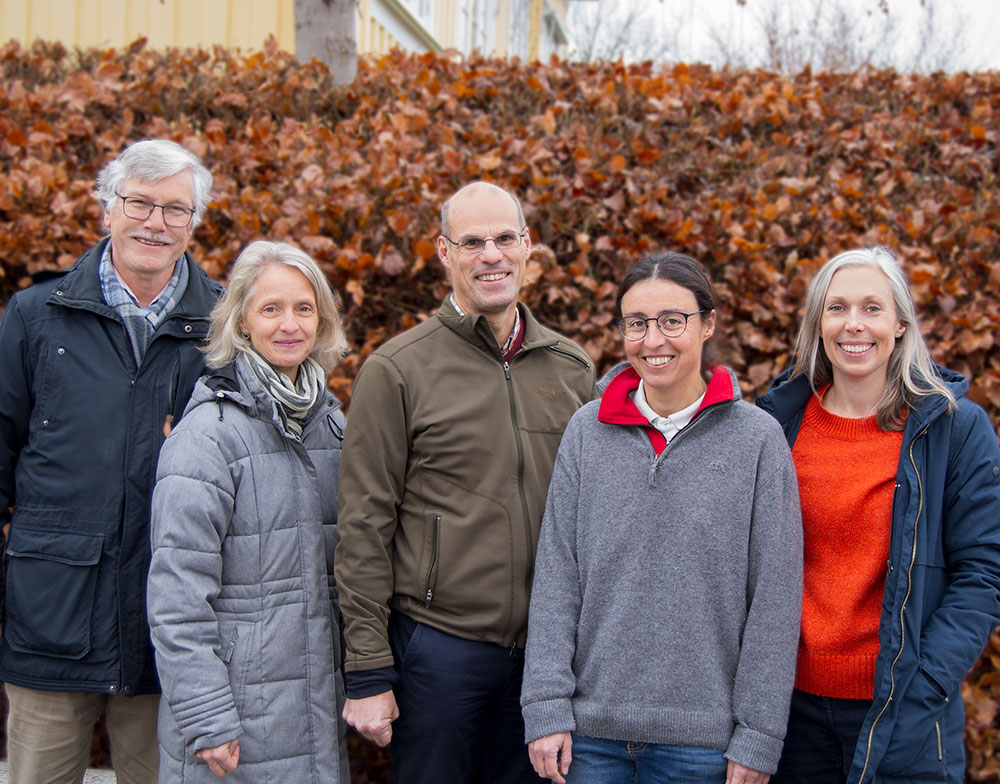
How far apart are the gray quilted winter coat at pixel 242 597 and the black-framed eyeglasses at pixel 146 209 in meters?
0.57

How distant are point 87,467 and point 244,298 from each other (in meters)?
0.71

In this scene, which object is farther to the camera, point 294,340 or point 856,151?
point 856,151

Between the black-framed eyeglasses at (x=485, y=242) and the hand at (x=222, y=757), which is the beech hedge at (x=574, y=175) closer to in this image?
the black-framed eyeglasses at (x=485, y=242)

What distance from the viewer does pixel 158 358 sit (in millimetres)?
2771

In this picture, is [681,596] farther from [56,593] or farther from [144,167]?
[144,167]

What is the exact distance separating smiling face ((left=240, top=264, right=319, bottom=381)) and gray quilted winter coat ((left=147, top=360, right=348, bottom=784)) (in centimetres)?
12

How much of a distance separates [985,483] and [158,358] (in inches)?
98.1

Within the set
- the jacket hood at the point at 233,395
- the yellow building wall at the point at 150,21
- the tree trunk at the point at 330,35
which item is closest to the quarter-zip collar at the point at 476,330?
the jacket hood at the point at 233,395

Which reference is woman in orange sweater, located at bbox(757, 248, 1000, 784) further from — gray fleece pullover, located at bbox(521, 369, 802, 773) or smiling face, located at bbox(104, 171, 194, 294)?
smiling face, located at bbox(104, 171, 194, 294)

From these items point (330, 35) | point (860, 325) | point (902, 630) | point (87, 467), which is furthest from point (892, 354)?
point (330, 35)

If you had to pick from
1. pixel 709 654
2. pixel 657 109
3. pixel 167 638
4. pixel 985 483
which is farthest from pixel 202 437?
pixel 657 109

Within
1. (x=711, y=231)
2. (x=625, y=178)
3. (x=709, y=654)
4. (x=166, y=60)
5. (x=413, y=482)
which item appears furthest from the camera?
(x=166, y=60)

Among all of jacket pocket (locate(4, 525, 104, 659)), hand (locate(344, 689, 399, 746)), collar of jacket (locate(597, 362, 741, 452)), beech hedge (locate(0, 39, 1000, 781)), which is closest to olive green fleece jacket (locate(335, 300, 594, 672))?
hand (locate(344, 689, 399, 746))

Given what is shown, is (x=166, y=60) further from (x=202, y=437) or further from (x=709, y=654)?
(x=709, y=654)
